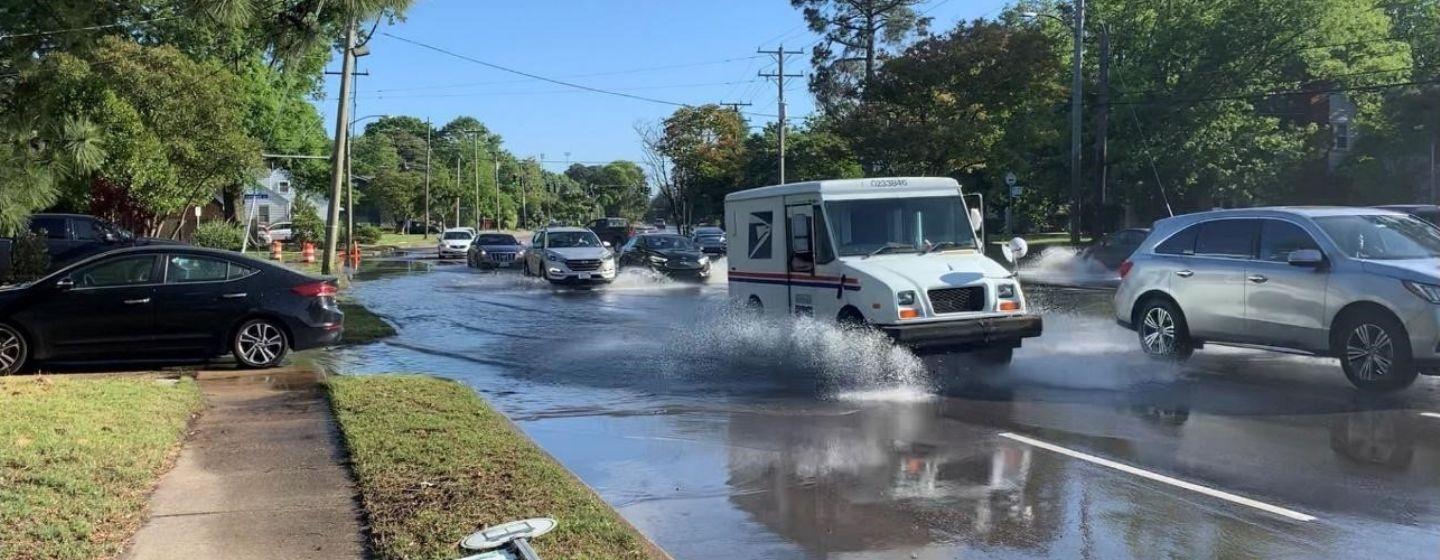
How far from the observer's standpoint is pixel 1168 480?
680 cm

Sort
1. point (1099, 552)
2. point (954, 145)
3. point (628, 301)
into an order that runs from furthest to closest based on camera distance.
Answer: point (954, 145) → point (628, 301) → point (1099, 552)

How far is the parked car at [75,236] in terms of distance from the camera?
75.3 ft

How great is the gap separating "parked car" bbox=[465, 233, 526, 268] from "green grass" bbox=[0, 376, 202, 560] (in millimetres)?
27098

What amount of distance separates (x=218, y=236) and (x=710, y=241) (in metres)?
18.2

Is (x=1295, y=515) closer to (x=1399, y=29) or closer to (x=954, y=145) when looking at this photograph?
(x=954, y=145)

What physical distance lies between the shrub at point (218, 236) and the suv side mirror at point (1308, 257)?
36.0 m

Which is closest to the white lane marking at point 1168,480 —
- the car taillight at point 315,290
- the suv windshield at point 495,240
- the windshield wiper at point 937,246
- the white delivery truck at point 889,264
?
the white delivery truck at point 889,264

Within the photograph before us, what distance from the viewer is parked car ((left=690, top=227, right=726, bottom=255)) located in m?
37.0

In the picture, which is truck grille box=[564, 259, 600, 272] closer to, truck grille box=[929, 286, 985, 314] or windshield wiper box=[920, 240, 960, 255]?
windshield wiper box=[920, 240, 960, 255]

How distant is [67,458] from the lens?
6680 mm

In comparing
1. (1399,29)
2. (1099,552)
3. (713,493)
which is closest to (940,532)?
(1099,552)

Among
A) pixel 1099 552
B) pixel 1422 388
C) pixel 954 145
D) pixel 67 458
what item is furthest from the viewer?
pixel 954 145

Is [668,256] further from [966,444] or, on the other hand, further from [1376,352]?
[966,444]

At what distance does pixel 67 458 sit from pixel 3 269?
1707 centimetres
